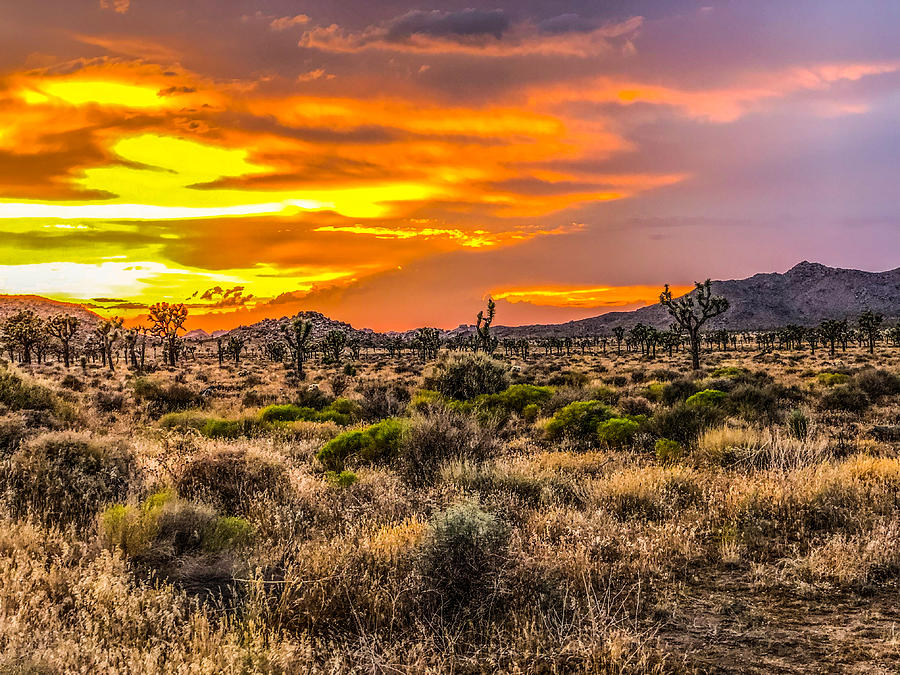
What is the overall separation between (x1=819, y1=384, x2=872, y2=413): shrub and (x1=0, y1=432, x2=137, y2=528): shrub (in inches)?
780

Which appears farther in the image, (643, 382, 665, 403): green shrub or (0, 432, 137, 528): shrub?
(643, 382, 665, 403): green shrub

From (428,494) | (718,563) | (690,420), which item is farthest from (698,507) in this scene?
(690,420)

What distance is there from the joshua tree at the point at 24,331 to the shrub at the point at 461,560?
7349 cm

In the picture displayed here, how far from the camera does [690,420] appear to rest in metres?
14.1

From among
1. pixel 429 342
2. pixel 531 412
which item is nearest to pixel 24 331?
pixel 429 342

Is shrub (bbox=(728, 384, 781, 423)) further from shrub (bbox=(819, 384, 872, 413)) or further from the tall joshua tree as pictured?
the tall joshua tree

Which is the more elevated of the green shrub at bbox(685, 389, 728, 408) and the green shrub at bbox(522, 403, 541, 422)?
the green shrub at bbox(685, 389, 728, 408)

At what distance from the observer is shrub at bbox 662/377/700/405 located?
19.7m

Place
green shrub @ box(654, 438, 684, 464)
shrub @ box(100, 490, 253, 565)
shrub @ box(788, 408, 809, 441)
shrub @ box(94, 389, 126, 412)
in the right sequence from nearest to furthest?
shrub @ box(100, 490, 253, 565) → green shrub @ box(654, 438, 684, 464) → shrub @ box(788, 408, 809, 441) → shrub @ box(94, 389, 126, 412)

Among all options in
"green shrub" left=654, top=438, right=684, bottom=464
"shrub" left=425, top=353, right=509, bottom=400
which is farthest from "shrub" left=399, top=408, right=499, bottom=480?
"shrub" left=425, top=353, right=509, bottom=400

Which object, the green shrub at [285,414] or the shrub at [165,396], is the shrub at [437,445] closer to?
the green shrub at [285,414]

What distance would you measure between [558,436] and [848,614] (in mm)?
9434

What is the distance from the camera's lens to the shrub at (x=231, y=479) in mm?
8195

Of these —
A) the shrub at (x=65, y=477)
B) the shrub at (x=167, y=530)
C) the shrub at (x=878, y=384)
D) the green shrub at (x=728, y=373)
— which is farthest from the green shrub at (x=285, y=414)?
the green shrub at (x=728, y=373)
